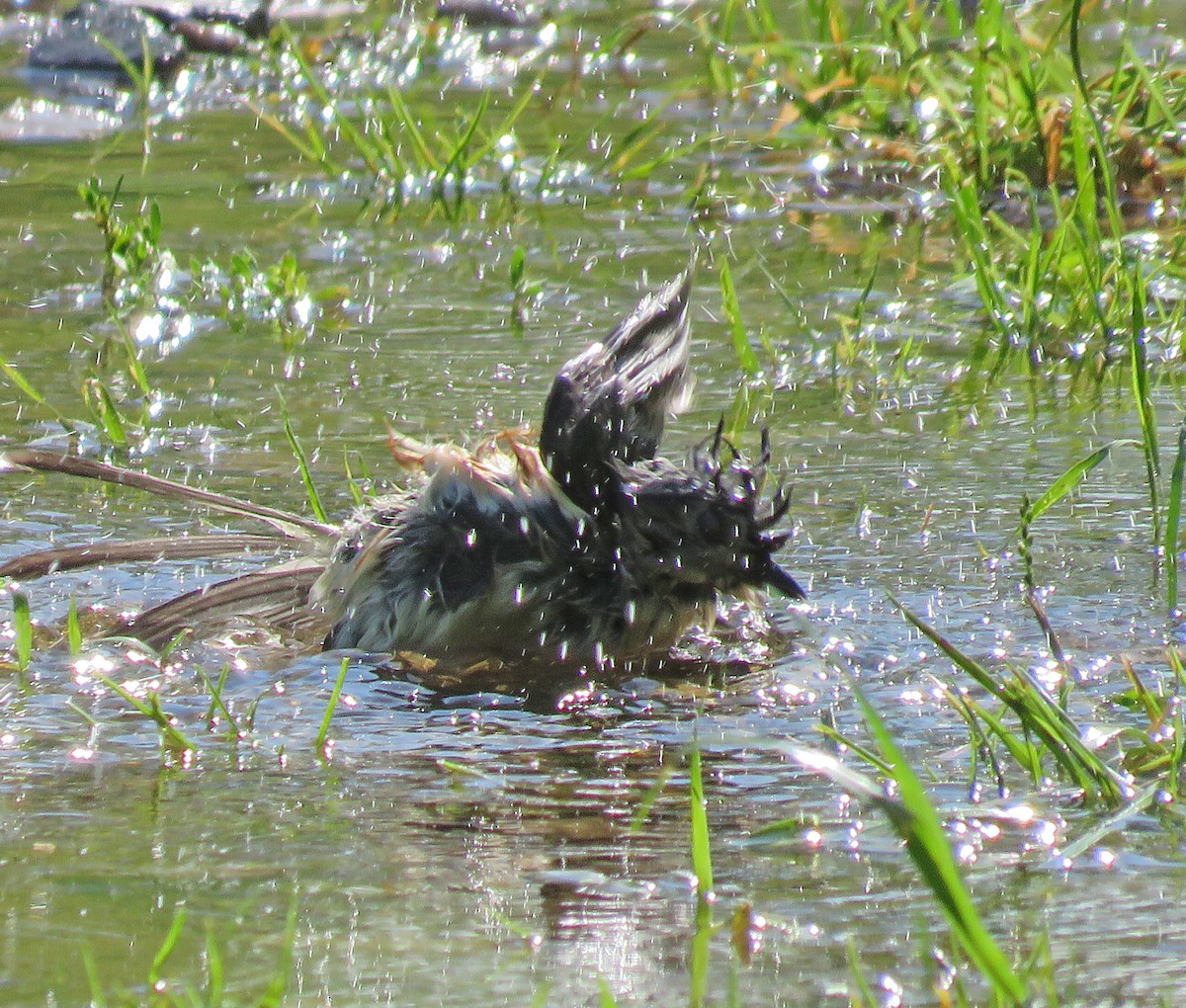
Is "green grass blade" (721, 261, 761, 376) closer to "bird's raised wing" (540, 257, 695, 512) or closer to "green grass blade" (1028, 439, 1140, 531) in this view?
"bird's raised wing" (540, 257, 695, 512)

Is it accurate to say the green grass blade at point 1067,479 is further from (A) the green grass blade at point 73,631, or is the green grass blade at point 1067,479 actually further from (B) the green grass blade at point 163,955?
(B) the green grass blade at point 163,955

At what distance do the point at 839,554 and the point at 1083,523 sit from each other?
0.48m

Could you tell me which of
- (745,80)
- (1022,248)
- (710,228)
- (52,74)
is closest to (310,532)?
(1022,248)

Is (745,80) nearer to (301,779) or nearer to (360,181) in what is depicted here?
(360,181)

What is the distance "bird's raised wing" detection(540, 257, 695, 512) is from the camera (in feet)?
11.0

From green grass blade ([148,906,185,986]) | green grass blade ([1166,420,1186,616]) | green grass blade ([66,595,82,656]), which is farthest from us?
green grass blade ([66,595,82,656])

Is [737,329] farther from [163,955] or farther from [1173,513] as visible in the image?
[163,955]

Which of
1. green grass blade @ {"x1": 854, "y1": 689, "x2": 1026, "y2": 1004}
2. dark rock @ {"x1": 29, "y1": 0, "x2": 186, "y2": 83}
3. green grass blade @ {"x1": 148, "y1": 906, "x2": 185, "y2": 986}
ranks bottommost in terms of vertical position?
green grass blade @ {"x1": 148, "y1": 906, "x2": 185, "y2": 986}

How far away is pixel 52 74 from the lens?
886 centimetres

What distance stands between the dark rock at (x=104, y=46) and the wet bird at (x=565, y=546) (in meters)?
5.72

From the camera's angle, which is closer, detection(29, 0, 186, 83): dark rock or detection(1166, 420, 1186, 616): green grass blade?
detection(1166, 420, 1186, 616): green grass blade

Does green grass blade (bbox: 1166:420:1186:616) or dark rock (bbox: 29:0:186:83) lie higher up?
dark rock (bbox: 29:0:186:83)

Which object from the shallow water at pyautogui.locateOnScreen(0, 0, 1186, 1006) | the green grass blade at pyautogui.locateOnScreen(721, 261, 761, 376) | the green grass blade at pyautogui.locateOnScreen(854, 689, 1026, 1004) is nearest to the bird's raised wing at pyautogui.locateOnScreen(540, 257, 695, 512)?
the shallow water at pyautogui.locateOnScreen(0, 0, 1186, 1006)

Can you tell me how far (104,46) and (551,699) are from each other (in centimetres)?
639
